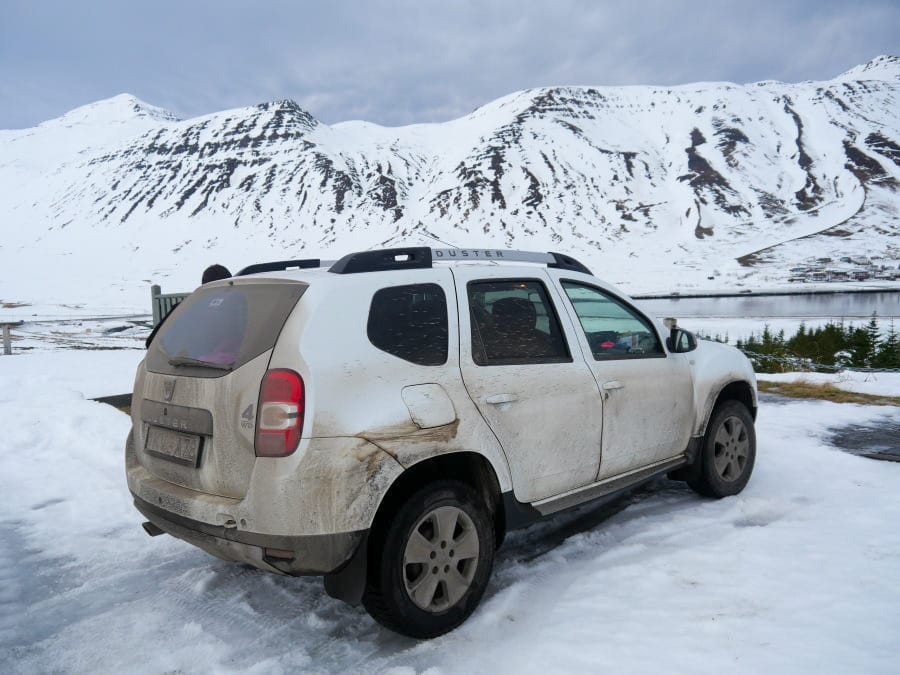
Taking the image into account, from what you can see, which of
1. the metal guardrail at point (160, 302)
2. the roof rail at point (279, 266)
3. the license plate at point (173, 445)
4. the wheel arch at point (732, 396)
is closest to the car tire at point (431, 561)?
the license plate at point (173, 445)

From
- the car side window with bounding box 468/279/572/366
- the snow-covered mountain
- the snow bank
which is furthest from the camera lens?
the snow-covered mountain

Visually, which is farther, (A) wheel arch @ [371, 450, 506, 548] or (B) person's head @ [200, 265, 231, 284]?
(B) person's head @ [200, 265, 231, 284]

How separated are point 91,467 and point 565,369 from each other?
177 inches

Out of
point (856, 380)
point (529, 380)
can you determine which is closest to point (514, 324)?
point (529, 380)

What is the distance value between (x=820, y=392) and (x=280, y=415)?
352 inches

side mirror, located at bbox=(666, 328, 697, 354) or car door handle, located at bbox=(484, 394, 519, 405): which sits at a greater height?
side mirror, located at bbox=(666, 328, 697, 354)

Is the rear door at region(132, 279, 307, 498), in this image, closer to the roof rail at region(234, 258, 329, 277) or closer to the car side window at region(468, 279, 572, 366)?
the roof rail at region(234, 258, 329, 277)

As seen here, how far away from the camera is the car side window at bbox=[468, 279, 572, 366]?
10.9ft

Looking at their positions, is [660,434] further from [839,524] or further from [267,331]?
[267,331]

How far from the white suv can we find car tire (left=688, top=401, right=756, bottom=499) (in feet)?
3.17

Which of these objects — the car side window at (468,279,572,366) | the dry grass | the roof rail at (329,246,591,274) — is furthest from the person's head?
the dry grass

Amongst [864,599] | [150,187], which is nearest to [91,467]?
[864,599]

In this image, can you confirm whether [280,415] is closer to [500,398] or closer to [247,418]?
[247,418]

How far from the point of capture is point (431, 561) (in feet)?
9.51
